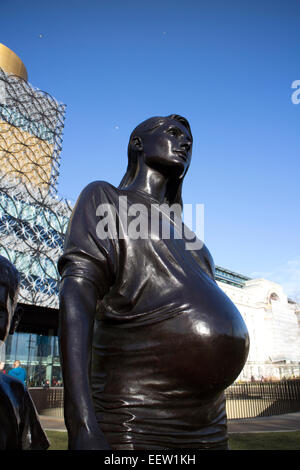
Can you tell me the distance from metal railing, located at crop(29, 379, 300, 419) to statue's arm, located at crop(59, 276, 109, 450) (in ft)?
41.7

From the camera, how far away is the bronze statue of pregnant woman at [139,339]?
113cm

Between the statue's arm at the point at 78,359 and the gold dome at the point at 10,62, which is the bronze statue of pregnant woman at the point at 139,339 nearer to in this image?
the statue's arm at the point at 78,359

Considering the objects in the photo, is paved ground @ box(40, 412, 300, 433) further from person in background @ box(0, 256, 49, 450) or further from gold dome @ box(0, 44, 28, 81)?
gold dome @ box(0, 44, 28, 81)

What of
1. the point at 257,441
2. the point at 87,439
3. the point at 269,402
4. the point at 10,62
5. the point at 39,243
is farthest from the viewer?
the point at 10,62

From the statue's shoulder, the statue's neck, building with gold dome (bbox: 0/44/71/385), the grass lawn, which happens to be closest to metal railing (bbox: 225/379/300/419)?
the grass lawn

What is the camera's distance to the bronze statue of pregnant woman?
3.70 feet

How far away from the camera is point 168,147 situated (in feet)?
6.06

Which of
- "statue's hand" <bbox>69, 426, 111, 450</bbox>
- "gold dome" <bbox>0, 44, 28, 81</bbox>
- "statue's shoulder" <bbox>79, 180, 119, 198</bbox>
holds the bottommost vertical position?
"statue's hand" <bbox>69, 426, 111, 450</bbox>

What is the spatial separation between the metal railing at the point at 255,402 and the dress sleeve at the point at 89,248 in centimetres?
1261

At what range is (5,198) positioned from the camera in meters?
26.2

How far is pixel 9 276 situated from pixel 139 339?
52 centimetres

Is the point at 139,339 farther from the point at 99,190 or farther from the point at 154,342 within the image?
the point at 99,190

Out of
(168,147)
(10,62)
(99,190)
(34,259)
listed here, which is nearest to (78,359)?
(99,190)

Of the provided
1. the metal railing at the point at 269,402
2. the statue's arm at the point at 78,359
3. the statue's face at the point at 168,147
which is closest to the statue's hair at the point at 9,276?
the statue's arm at the point at 78,359
